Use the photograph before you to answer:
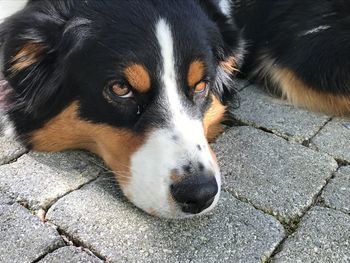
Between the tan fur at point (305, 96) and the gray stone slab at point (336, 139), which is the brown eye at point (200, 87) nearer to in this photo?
the gray stone slab at point (336, 139)

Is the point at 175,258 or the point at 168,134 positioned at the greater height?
the point at 168,134

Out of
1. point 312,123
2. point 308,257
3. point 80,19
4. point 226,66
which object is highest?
point 80,19

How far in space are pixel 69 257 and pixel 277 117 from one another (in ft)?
5.71

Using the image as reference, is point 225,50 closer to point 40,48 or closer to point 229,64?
point 229,64

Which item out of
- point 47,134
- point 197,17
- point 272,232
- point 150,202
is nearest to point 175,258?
point 150,202

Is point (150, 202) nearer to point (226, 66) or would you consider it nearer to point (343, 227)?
point (343, 227)

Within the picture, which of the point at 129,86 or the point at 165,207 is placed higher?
the point at 129,86

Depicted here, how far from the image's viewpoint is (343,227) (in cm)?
232

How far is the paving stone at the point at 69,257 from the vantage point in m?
2.03

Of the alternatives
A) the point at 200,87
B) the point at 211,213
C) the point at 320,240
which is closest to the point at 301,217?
the point at 320,240

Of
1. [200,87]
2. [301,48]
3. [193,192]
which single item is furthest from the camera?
[301,48]

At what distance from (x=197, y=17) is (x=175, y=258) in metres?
1.27

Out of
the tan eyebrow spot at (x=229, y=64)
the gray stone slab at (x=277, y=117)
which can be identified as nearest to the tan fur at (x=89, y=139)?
the tan eyebrow spot at (x=229, y=64)

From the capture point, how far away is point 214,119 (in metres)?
3.02
